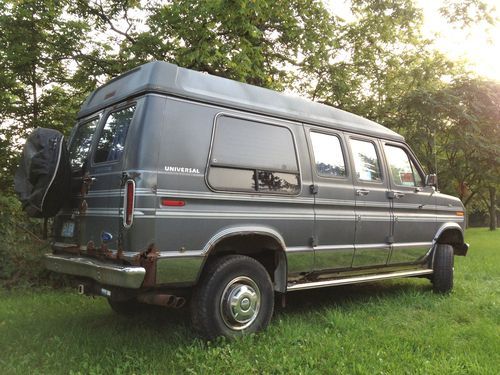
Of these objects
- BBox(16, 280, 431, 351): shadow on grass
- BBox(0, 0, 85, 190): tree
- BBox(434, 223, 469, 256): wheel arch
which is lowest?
BBox(16, 280, 431, 351): shadow on grass

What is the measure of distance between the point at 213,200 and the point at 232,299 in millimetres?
921

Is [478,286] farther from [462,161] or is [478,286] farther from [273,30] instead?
[462,161]

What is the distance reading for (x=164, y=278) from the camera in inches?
156

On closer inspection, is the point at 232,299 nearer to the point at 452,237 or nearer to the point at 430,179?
the point at 430,179

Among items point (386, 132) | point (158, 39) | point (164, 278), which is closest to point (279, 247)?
point (164, 278)

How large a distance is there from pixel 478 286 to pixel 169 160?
5760 mm

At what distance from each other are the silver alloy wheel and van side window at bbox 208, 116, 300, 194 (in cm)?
89

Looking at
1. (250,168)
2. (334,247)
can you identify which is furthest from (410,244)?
(250,168)

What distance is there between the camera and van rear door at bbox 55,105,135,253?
13.6 ft

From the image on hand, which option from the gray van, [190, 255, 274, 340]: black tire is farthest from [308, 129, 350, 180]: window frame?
[190, 255, 274, 340]: black tire

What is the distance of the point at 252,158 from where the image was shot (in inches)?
185

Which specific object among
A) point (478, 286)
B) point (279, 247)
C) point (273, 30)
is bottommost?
point (478, 286)

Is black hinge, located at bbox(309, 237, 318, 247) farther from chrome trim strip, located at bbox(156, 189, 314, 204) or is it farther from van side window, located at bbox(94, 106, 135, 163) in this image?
van side window, located at bbox(94, 106, 135, 163)

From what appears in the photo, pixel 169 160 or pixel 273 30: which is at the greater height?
pixel 273 30
